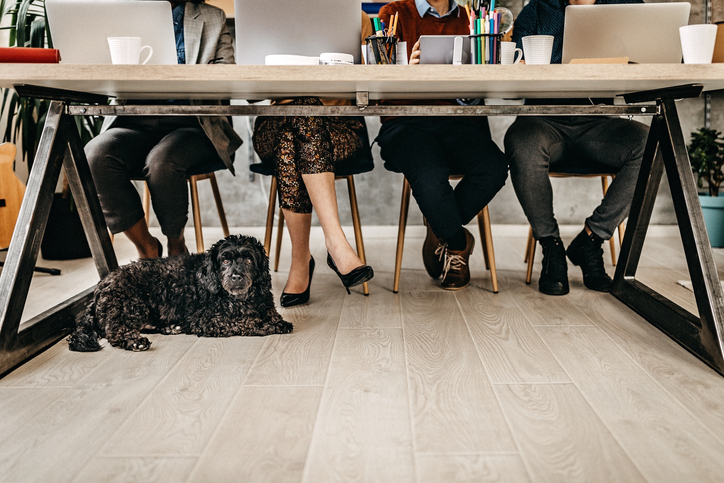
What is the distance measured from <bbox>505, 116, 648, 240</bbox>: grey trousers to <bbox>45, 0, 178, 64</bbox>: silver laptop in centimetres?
123

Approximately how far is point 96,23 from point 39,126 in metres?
1.23

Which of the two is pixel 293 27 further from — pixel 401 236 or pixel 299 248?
pixel 401 236

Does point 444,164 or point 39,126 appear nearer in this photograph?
point 444,164

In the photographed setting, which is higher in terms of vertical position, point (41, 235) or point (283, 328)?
point (41, 235)

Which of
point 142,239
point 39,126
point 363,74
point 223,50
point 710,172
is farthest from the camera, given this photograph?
point 710,172

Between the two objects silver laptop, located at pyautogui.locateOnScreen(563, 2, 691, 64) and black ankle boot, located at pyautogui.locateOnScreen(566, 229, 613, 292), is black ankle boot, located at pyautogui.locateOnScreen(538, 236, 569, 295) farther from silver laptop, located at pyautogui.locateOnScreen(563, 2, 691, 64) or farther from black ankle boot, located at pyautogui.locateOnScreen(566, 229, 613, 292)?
silver laptop, located at pyautogui.locateOnScreen(563, 2, 691, 64)

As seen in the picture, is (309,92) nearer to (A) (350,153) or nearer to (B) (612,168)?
(A) (350,153)

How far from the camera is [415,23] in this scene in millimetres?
2104

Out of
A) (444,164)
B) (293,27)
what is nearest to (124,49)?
(293,27)

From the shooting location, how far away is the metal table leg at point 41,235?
1.35 metres

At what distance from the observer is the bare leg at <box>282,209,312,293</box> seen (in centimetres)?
182

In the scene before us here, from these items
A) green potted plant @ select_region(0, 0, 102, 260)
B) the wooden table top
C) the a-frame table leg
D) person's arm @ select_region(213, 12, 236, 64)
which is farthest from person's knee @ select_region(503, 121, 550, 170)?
green potted plant @ select_region(0, 0, 102, 260)

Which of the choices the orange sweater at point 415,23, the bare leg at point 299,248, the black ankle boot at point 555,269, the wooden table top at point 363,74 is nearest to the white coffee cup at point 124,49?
the wooden table top at point 363,74

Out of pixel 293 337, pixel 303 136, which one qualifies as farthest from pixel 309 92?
pixel 293 337
